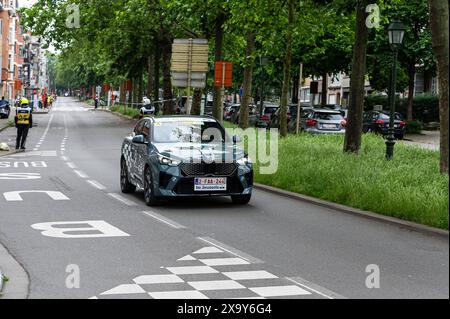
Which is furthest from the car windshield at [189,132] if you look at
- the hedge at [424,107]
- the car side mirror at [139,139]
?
Result: the hedge at [424,107]

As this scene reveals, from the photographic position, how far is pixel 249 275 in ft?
26.3

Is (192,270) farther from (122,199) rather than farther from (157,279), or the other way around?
(122,199)

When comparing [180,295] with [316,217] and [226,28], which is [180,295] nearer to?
[316,217]

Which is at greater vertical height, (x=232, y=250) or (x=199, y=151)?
(x=199, y=151)

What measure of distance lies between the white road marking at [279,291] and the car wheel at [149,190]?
21.2 feet

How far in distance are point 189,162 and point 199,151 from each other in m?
0.33

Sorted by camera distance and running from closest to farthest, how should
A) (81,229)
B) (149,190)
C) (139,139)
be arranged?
(81,229)
(149,190)
(139,139)

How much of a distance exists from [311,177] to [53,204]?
5.11 metres

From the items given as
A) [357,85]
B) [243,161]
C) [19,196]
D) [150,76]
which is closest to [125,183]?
[19,196]

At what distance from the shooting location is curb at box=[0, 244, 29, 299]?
23.0 ft

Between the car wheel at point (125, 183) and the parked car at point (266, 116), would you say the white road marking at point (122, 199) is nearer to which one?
the car wheel at point (125, 183)

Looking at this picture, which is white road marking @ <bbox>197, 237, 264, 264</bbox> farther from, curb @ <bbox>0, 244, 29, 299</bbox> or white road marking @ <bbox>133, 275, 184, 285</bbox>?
curb @ <bbox>0, 244, 29, 299</bbox>

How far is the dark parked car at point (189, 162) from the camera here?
1341 cm

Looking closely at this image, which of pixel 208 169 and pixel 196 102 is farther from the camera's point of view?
pixel 196 102
